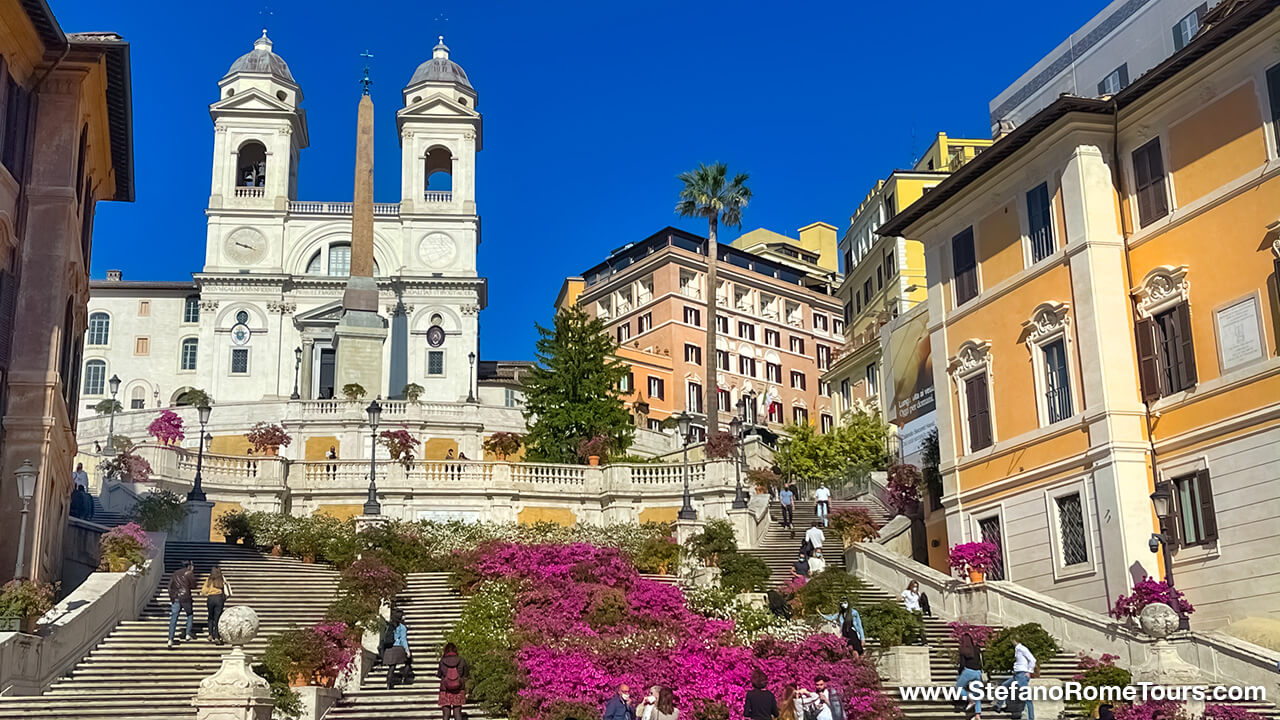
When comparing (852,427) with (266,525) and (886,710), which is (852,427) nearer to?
(266,525)

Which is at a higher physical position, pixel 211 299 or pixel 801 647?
pixel 211 299

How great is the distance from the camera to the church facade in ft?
257

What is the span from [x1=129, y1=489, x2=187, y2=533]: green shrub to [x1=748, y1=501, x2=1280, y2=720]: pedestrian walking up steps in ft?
51.0

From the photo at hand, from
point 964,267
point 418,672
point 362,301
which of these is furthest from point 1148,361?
point 362,301

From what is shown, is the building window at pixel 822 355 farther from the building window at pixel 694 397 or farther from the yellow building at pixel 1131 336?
the yellow building at pixel 1131 336

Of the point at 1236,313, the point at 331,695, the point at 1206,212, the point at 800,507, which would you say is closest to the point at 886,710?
the point at 331,695

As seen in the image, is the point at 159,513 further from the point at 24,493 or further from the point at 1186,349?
the point at 1186,349

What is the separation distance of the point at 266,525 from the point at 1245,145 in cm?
2630

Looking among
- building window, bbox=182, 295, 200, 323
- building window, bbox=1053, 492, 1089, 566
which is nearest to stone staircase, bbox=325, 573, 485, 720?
building window, bbox=1053, 492, 1089, 566

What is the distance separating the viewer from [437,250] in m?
83.2

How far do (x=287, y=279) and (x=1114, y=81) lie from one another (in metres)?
51.8

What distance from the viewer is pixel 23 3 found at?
2486cm

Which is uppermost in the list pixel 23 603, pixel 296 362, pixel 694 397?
pixel 296 362

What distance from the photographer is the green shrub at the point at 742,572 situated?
2981cm
